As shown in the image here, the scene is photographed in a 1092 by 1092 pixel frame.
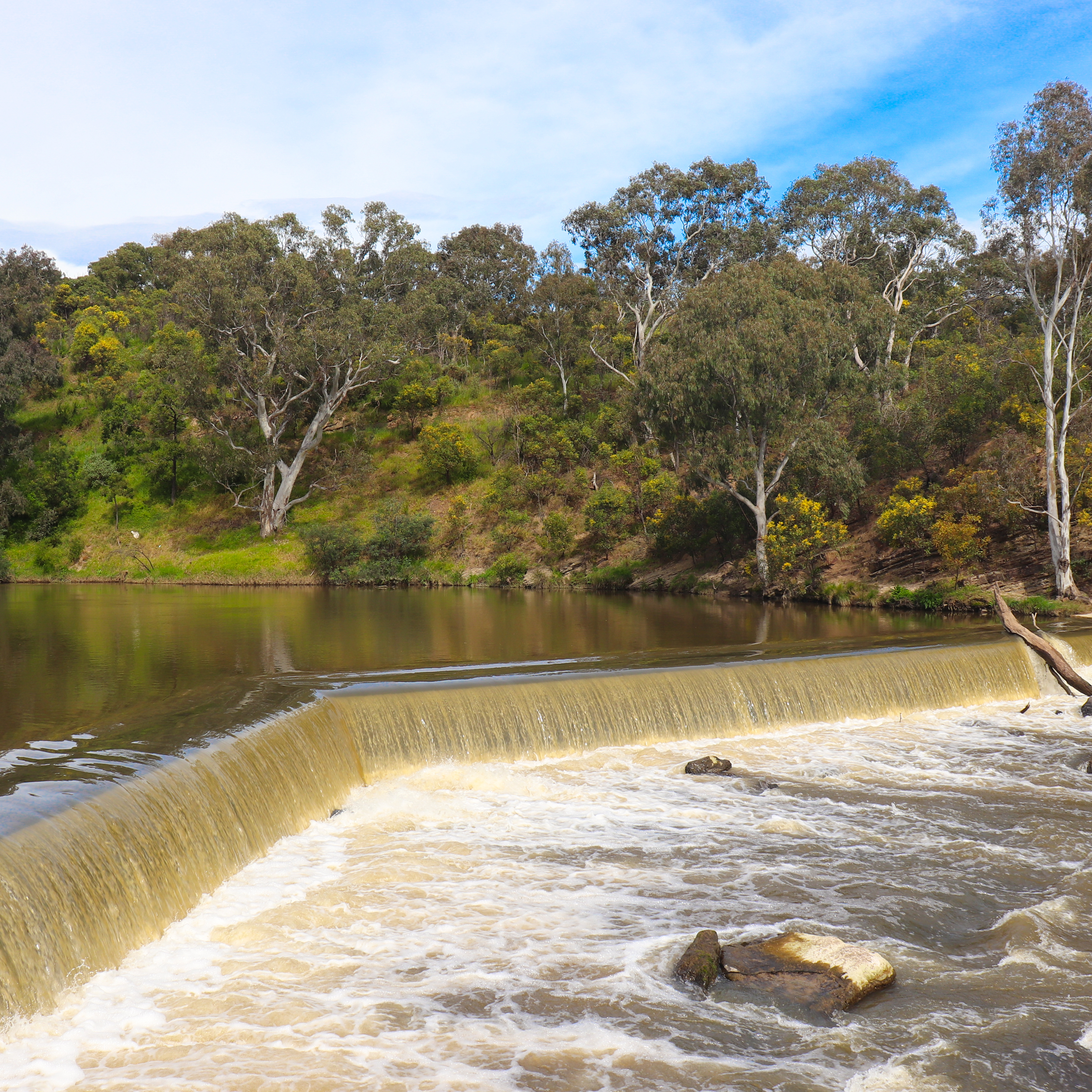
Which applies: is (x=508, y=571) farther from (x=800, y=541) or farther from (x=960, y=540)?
(x=960, y=540)

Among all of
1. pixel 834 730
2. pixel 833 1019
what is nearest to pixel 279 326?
pixel 834 730

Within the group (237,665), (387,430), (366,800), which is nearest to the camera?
(366,800)

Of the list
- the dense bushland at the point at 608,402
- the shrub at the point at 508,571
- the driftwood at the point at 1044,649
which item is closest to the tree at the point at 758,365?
the dense bushland at the point at 608,402

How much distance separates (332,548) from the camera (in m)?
47.8

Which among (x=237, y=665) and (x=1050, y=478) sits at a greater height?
(x=1050, y=478)

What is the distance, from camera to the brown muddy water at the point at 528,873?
5652 millimetres

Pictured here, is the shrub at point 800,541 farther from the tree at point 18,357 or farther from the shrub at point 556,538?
the tree at point 18,357

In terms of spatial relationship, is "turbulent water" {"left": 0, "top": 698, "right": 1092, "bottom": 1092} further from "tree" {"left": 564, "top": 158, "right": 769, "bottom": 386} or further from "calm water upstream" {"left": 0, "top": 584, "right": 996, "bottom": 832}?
"tree" {"left": 564, "top": 158, "right": 769, "bottom": 386}

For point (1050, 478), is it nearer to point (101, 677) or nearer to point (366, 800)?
point (366, 800)

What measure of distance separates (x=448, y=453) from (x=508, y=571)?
1003 centimetres

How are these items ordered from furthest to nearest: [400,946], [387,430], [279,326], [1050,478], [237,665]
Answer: [387,430], [279,326], [1050,478], [237,665], [400,946]

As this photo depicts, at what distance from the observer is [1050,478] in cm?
2755

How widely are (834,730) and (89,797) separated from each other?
11489mm

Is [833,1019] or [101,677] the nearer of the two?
[833,1019]
